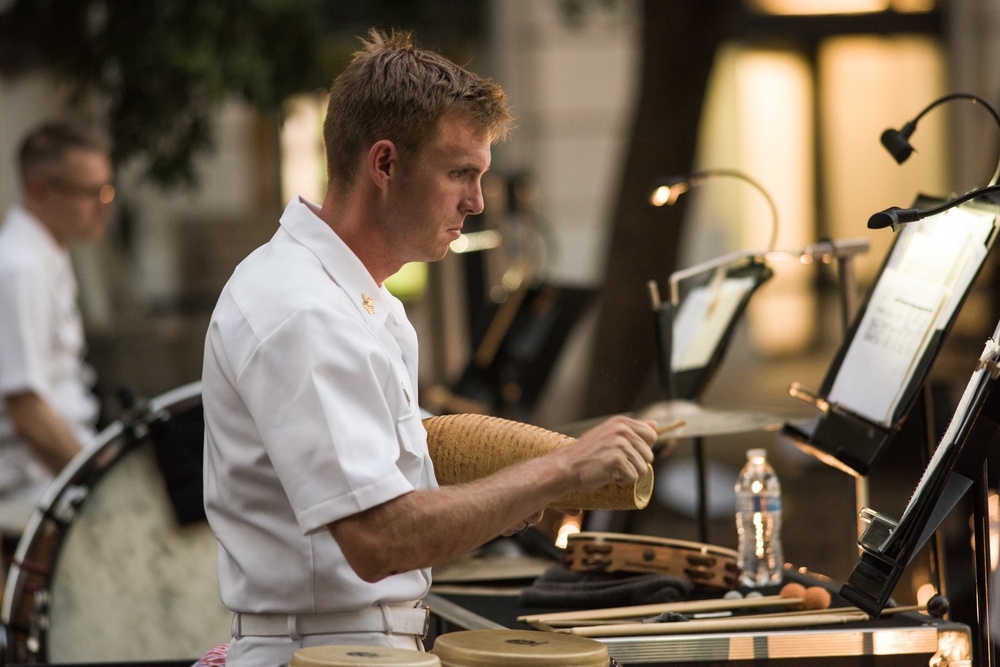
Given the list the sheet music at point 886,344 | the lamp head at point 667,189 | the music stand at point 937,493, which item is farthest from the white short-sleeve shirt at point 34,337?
the music stand at point 937,493

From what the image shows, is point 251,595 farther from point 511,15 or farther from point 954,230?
point 511,15

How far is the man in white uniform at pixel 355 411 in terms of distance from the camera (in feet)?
6.61

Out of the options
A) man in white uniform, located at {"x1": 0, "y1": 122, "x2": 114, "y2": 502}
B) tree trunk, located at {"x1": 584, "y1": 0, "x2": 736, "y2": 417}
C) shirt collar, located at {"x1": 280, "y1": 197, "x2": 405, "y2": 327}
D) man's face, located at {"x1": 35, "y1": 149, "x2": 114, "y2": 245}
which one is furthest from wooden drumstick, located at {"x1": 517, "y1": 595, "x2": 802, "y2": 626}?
tree trunk, located at {"x1": 584, "y1": 0, "x2": 736, "y2": 417}

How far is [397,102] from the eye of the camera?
2.21 m

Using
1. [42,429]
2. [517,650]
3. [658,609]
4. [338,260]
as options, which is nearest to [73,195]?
[42,429]

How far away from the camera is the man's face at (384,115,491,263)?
2.26 m

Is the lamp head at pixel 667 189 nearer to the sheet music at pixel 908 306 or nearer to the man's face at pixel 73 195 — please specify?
the sheet music at pixel 908 306

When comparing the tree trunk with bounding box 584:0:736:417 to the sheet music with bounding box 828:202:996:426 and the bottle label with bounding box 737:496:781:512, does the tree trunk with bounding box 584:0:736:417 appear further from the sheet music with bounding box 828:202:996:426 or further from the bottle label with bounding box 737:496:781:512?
the sheet music with bounding box 828:202:996:426

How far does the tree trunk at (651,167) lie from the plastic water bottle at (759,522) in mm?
2574

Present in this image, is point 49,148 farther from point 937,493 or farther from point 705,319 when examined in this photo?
point 937,493

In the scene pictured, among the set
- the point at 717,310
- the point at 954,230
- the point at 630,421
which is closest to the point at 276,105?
the point at 717,310

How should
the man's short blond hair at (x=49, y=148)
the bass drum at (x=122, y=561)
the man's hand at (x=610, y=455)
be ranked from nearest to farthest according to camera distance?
the man's hand at (x=610, y=455)
the bass drum at (x=122, y=561)
the man's short blond hair at (x=49, y=148)

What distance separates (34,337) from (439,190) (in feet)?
8.99

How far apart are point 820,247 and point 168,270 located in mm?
8323
